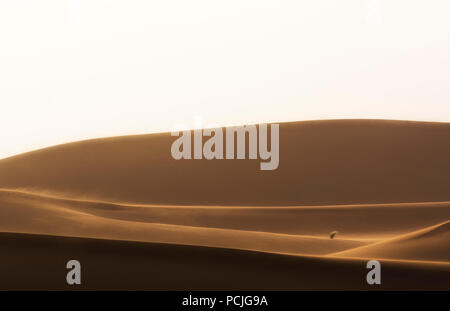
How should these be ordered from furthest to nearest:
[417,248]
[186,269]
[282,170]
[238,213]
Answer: [282,170]
[238,213]
[417,248]
[186,269]

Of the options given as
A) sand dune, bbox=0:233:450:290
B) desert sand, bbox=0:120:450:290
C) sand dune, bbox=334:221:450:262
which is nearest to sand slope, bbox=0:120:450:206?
desert sand, bbox=0:120:450:290

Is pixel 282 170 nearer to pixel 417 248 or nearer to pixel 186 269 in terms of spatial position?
pixel 417 248

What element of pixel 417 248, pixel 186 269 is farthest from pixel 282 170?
pixel 186 269

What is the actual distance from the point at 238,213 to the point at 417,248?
321 cm

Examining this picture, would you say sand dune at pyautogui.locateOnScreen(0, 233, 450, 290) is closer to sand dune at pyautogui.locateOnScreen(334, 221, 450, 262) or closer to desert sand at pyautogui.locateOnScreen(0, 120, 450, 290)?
desert sand at pyautogui.locateOnScreen(0, 120, 450, 290)

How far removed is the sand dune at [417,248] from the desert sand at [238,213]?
0.04ft

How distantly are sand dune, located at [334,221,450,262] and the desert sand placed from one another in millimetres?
11

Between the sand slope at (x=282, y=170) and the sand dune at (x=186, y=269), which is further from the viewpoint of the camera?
the sand slope at (x=282, y=170)

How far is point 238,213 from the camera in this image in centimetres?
647

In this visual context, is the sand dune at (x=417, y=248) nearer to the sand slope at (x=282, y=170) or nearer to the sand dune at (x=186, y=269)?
the sand dune at (x=186, y=269)

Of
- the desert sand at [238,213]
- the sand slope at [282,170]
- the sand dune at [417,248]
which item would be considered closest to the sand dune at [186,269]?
the desert sand at [238,213]

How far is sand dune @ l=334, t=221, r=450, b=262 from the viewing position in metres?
3.28

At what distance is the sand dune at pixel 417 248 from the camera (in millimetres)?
3275
